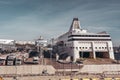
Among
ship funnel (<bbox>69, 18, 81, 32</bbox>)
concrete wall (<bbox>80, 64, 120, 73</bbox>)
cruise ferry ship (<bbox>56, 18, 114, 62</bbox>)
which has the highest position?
ship funnel (<bbox>69, 18, 81, 32</bbox>)

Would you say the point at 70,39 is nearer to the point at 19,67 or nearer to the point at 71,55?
the point at 71,55

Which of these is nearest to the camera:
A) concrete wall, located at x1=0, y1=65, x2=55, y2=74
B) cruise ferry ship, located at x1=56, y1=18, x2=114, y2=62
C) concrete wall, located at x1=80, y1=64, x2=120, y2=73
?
concrete wall, located at x1=0, y1=65, x2=55, y2=74

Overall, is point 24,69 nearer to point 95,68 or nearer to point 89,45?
point 95,68

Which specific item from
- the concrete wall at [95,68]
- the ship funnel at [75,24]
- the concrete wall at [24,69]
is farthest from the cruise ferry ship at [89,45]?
the concrete wall at [24,69]

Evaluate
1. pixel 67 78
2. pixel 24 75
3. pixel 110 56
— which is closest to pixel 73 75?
pixel 67 78

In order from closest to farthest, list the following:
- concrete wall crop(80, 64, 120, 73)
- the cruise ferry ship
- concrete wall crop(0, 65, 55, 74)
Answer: concrete wall crop(0, 65, 55, 74) < concrete wall crop(80, 64, 120, 73) < the cruise ferry ship

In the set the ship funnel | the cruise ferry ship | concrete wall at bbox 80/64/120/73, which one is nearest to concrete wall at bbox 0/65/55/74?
concrete wall at bbox 80/64/120/73

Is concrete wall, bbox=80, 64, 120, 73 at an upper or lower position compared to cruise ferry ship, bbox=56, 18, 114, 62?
lower

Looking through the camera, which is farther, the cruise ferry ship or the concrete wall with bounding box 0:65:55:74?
the cruise ferry ship

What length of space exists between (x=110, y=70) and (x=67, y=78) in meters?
21.6

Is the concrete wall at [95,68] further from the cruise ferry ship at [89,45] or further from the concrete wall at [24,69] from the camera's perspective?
the cruise ferry ship at [89,45]

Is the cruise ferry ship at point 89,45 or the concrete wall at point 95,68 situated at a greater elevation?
the cruise ferry ship at point 89,45

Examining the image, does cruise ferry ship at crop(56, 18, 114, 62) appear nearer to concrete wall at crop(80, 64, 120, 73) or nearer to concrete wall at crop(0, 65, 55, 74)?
concrete wall at crop(80, 64, 120, 73)

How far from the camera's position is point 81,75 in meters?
64.1
